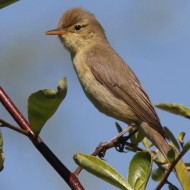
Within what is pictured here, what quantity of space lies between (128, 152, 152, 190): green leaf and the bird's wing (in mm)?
2471

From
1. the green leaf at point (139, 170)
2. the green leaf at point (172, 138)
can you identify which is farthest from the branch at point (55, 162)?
the green leaf at point (172, 138)

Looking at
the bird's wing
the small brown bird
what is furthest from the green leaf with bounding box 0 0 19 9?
the bird's wing

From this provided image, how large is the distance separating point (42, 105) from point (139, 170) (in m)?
0.46

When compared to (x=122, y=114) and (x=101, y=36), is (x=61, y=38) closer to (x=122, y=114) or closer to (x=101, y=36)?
(x=101, y=36)

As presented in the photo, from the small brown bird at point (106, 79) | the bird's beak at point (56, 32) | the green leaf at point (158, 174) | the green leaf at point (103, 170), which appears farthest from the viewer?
the bird's beak at point (56, 32)

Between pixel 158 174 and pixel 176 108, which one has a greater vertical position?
pixel 176 108

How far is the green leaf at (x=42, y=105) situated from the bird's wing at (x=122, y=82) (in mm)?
2465

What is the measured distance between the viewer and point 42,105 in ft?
5.95

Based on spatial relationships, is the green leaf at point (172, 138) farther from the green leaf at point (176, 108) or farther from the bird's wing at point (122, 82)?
the bird's wing at point (122, 82)

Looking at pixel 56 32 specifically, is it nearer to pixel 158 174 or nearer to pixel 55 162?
pixel 158 174

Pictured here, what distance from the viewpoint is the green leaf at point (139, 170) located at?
166 centimetres

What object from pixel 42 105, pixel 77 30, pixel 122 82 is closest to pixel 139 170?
pixel 42 105

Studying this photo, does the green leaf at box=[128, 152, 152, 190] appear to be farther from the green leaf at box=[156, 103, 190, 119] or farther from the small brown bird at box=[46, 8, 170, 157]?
the small brown bird at box=[46, 8, 170, 157]

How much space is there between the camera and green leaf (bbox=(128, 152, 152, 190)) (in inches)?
65.2
